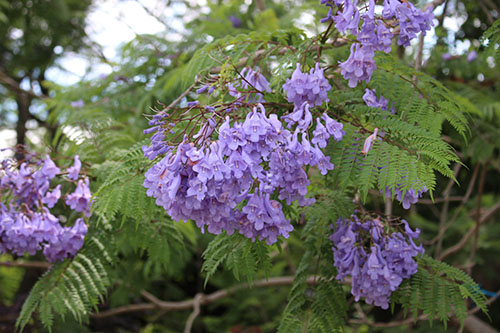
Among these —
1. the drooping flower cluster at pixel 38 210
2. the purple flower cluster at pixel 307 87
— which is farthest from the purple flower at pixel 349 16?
the drooping flower cluster at pixel 38 210

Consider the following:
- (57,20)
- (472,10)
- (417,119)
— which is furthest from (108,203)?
(57,20)

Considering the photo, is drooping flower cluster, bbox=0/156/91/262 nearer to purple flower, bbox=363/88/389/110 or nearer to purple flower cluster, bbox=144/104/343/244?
purple flower cluster, bbox=144/104/343/244

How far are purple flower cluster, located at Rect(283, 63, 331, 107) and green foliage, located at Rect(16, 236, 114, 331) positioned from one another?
179 cm

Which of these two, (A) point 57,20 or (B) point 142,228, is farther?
(A) point 57,20

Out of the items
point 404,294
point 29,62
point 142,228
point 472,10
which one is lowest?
point 404,294

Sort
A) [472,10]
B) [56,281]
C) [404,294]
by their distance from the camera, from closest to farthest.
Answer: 1. [404,294]
2. [56,281]
3. [472,10]

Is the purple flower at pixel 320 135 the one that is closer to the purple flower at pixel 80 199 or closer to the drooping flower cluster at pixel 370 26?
the drooping flower cluster at pixel 370 26

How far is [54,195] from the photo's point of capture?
289 cm

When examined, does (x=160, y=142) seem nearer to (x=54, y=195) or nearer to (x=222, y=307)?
(x=54, y=195)

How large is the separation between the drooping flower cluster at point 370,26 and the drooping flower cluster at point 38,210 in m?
1.82

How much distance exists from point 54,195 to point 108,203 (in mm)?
840

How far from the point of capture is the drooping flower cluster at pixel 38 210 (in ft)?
9.04

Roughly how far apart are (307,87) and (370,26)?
0.37 meters

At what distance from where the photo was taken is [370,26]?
6.50 feet
